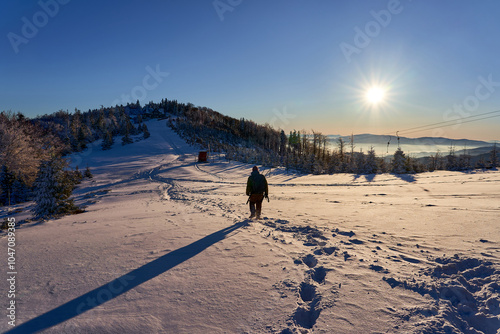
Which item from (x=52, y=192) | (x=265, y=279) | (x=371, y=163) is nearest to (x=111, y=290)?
(x=265, y=279)

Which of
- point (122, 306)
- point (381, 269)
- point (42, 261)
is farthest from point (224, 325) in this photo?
point (42, 261)

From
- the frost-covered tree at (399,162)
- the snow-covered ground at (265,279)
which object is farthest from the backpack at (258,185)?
the frost-covered tree at (399,162)

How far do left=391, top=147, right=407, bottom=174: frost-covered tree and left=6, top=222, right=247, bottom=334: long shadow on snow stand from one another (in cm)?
3728

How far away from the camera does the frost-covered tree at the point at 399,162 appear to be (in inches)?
1323

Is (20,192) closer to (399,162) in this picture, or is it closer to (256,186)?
(256,186)

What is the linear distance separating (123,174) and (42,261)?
107 feet

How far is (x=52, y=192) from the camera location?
417 inches

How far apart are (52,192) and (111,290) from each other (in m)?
10.5

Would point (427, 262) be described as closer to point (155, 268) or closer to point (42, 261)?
point (155, 268)

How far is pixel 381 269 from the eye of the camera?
12.6ft

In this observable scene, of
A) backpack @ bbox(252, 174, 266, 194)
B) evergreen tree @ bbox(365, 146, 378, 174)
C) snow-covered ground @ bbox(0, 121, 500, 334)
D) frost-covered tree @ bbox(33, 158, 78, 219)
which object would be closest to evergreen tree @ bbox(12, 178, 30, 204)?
frost-covered tree @ bbox(33, 158, 78, 219)

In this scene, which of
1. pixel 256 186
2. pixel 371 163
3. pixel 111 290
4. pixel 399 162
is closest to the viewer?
pixel 111 290

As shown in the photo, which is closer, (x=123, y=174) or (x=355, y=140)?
(x=123, y=174)

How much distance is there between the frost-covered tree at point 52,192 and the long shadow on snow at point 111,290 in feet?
31.5
